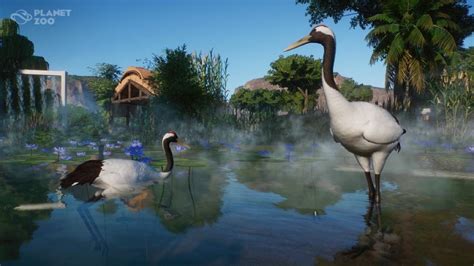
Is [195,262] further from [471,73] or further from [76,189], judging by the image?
[471,73]

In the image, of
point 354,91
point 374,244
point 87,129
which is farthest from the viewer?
point 354,91

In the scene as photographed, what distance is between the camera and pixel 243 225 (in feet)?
13.4

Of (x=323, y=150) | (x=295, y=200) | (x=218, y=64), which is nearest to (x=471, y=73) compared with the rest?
(x=323, y=150)

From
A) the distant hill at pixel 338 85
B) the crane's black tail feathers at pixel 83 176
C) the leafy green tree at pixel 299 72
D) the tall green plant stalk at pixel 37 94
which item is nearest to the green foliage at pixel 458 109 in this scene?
the distant hill at pixel 338 85

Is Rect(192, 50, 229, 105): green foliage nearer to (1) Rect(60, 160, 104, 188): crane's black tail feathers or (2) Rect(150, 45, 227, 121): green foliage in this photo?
(2) Rect(150, 45, 227, 121): green foliage

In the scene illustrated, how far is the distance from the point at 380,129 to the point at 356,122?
0.27m

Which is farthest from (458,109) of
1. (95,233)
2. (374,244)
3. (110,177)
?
(95,233)

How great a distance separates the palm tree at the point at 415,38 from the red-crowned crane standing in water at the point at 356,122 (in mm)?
15347

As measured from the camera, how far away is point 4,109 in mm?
19953

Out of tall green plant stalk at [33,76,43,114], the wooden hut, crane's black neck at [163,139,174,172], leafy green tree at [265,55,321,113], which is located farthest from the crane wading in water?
leafy green tree at [265,55,321,113]

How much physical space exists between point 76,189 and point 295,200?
9.51ft

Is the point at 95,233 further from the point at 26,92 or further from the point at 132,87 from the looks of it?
the point at 132,87

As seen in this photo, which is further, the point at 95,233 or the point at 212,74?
the point at 212,74

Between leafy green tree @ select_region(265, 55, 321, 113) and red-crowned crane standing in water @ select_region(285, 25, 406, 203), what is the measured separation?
112 ft
